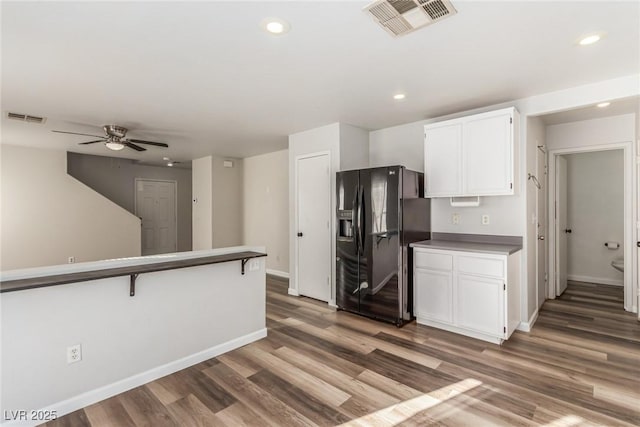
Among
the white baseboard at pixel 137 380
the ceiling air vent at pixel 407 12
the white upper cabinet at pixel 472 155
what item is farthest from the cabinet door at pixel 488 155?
the white baseboard at pixel 137 380

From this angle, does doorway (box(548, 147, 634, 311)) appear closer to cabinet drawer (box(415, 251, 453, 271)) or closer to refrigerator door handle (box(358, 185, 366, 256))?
cabinet drawer (box(415, 251, 453, 271))

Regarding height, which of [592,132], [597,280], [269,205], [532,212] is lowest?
[597,280]

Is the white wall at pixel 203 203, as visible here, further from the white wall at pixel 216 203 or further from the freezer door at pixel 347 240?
the freezer door at pixel 347 240

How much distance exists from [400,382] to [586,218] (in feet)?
16.6

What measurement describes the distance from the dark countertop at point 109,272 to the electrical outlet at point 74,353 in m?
0.48

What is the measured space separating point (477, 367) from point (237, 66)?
313cm

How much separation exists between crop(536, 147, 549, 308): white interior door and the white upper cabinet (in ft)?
3.21

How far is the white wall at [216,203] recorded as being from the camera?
672cm

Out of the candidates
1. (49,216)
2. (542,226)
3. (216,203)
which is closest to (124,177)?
(49,216)

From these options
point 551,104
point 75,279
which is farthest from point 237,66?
point 551,104

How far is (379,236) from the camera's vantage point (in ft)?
11.9

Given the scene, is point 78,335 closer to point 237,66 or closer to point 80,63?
point 80,63

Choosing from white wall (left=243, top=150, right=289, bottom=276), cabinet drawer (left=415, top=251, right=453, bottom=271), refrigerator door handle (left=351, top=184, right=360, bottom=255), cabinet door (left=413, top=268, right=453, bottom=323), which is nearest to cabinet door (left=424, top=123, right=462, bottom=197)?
cabinet drawer (left=415, top=251, right=453, bottom=271)

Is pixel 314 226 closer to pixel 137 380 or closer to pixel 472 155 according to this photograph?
pixel 472 155
